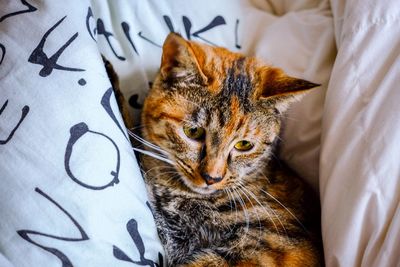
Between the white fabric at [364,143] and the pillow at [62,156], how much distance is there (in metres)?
0.43

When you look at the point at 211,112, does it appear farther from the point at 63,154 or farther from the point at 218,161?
the point at 63,154

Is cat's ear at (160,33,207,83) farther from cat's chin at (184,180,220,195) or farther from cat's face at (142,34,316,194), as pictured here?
cat's chin at (184,180,220,195)

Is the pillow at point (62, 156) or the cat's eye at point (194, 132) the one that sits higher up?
the pillow at point (62, 156)

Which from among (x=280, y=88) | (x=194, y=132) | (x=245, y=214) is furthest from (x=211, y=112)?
(x=245, y=214)

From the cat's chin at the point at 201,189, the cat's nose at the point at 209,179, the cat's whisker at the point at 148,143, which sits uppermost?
the cat's whisker at the point at 148,143

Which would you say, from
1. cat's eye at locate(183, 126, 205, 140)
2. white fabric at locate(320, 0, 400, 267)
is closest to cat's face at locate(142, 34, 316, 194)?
cat's eye at locate(183, 126, 205, 140)

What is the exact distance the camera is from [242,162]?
1.04 meters

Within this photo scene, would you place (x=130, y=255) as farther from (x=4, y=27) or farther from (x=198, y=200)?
(x=4, y=27)

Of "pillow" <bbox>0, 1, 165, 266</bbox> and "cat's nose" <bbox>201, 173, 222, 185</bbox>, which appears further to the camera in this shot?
"cat's nose" <bbox>201, 173, 222, 185</bbox>

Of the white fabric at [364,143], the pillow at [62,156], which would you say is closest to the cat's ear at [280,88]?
the white fabric at [364,143]

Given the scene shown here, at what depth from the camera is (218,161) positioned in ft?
3.20

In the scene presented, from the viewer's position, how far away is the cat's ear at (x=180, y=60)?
0.93m

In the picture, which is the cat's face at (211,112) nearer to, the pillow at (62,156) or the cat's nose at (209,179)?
the cat's nose at (209,179)

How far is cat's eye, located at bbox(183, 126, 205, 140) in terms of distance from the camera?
3.25ft
